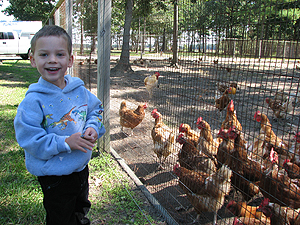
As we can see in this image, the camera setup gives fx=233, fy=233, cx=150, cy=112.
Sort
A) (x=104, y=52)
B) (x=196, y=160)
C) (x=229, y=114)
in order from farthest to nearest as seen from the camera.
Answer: (x=229, y=114)
(x=104, y=52)
(x=196, y=160)

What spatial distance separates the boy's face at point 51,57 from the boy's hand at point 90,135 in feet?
1.31

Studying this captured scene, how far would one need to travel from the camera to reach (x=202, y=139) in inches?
136

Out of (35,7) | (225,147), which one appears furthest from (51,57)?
(35,7)

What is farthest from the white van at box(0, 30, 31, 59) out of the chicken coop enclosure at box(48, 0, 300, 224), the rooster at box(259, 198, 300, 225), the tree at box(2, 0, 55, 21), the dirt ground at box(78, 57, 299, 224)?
the rooster at box(259, 198, 300, 225)

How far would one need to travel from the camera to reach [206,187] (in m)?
2.70

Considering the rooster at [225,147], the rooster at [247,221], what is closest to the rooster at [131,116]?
the rooster at [225,147]

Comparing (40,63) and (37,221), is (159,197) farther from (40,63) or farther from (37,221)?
(40,63)

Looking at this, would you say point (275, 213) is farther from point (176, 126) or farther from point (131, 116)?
point (131, 116)

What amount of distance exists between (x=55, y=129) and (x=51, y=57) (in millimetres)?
465

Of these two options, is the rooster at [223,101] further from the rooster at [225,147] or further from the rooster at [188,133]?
the rooster at [225,147]

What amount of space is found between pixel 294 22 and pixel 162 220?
213 centimetres

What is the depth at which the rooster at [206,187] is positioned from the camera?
104 inches

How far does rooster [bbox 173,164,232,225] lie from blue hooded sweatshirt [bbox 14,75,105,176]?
1594mm

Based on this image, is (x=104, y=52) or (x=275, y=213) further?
(x=104, y=52)
